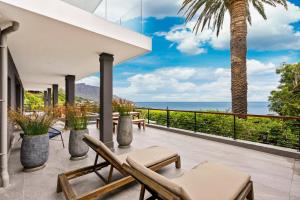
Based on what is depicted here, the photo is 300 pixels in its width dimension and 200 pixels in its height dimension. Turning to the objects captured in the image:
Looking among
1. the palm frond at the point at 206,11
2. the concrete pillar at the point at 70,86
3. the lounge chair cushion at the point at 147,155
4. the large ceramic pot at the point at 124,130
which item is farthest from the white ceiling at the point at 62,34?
the palm frond at the point at 206,11

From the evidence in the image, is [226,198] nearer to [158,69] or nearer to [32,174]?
[32,174]

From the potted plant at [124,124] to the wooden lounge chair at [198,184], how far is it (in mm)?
2762

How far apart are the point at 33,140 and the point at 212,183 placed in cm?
321

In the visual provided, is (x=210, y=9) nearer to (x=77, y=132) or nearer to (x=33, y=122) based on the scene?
(x=77, y=132)

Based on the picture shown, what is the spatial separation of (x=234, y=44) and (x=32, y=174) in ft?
24.3

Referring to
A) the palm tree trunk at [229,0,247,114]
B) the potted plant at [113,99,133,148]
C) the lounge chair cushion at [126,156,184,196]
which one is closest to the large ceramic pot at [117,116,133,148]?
the potted plant at [113,99,133,148]

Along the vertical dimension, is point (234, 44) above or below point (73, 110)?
above

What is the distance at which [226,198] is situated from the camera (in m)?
1.70

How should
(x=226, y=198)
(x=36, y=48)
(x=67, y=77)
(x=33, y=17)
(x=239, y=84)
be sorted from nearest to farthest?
1. (x=226, y=198)
2. (x=33, y=17)
3. (x=36, y=48)
4. (x=239, y=84)
5. (x=67, y=77)

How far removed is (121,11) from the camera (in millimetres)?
4488

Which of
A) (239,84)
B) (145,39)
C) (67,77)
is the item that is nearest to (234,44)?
(239,84)

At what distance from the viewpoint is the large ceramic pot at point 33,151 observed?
3189mm

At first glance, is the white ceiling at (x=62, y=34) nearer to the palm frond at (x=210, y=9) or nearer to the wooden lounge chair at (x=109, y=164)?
the wooden lounge chair at (x=109, y=164)

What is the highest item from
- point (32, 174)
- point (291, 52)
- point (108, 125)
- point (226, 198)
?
point (291, 52)
